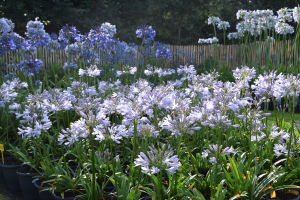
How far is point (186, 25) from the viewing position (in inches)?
991

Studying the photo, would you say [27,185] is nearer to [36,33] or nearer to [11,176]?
[11,176]

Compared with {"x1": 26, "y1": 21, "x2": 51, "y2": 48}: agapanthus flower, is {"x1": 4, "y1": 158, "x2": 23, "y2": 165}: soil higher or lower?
lower

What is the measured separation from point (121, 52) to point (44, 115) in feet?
14.8

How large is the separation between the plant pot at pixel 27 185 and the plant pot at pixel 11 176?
0.26 meters

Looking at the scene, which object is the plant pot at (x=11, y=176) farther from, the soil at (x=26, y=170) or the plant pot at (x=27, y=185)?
the plant pot at (x=27, y=185)

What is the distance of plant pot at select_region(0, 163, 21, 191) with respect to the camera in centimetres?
275

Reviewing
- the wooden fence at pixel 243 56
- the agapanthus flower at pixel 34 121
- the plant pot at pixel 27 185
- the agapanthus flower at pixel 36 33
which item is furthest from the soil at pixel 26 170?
the agapanthus flower at pixel 36 33

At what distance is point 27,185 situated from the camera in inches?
99.8

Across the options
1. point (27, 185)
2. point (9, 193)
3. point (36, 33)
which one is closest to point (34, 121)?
point (27, 185)

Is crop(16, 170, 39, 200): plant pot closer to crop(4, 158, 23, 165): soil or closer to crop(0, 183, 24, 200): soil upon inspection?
crop(0, 183, 24, 200): soil

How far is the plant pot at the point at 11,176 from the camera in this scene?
9.03ft

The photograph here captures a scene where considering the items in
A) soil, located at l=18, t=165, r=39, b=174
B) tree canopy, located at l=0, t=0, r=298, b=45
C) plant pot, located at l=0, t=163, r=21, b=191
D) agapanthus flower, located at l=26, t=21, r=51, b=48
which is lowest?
plant pot, located at l=0, t=163, r=21, b=191

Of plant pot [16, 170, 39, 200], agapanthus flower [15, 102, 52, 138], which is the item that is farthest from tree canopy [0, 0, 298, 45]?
agapanthus flower [15, 102, 52, 138]

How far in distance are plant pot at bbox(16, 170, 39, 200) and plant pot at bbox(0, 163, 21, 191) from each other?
0.26 metres
